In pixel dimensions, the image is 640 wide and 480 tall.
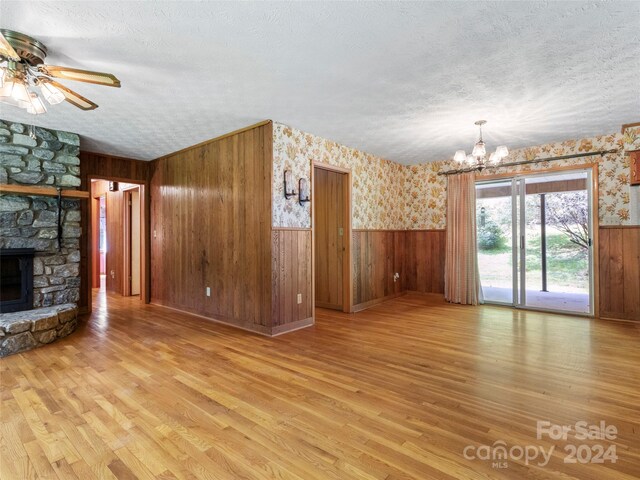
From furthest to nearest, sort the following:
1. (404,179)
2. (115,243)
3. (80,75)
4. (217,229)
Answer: (115,243) → (404,179) → (217,229) → (80,75)

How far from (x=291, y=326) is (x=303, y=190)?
1701 mm

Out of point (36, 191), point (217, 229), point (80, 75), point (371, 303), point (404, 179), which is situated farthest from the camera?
point (404, 179)

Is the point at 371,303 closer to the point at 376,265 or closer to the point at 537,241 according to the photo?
the point at 376,265

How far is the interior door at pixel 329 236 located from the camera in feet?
16.8

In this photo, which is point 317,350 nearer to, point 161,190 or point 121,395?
point 121,395

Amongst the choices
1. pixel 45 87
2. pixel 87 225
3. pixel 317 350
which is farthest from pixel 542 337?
pixel 87 225

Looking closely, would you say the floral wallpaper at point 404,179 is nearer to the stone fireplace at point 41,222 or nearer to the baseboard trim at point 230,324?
the baseboard trim at point 230,324

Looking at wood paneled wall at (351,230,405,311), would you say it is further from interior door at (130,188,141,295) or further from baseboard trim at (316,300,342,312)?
interior door at (130,188,141,295)

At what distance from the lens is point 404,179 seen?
6387 mm

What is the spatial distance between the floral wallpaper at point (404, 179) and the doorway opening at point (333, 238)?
0.19 metres

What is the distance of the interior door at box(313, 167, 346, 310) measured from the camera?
16.8 ft

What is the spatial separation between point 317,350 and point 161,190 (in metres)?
3.95

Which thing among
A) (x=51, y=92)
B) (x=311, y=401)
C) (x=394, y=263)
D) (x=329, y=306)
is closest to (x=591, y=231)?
(x=394, y=263)

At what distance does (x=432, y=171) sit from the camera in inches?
238
